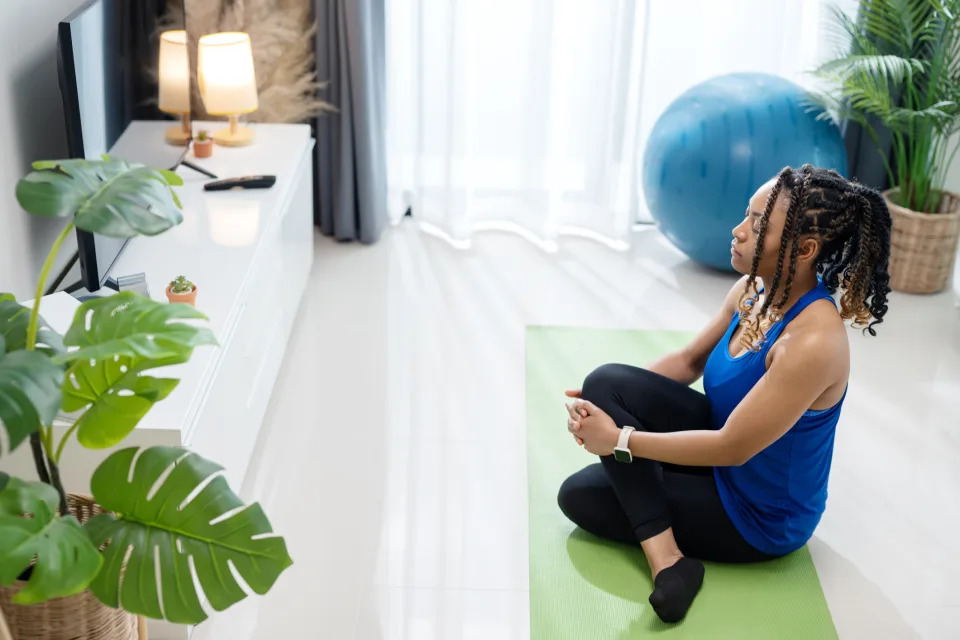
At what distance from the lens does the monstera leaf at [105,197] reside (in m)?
1.32

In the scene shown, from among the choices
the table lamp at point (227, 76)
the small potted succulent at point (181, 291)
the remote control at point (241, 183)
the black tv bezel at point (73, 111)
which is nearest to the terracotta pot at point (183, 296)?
the small potted succulent at point (181, 291)

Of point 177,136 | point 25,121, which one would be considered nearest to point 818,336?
point 25,121

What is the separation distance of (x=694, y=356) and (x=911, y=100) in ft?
5.59

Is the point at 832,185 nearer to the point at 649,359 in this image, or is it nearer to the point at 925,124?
the point at 649,359

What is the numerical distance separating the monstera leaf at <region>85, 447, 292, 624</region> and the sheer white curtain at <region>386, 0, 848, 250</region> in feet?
8.88

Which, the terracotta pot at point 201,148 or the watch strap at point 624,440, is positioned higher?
the terracotta pot at point 201,148

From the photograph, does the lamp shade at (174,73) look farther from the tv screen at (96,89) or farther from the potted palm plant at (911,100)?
the potted palm plant at (911,100)

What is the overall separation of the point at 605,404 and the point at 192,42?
1.98 m

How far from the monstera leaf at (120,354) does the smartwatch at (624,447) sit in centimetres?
115

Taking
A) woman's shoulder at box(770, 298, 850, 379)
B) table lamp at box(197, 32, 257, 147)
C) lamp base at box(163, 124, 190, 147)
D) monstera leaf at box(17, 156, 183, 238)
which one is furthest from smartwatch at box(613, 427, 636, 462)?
table lamp at box(197, 32, 257, 147)

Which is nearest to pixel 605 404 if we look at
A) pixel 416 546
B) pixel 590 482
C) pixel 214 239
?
pixel 590 482

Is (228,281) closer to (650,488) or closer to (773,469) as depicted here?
(650,488)

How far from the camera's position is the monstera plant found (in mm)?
1309

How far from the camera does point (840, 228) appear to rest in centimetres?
217
